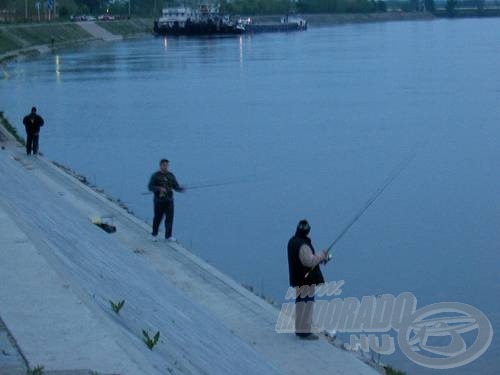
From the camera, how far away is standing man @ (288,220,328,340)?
314 inches

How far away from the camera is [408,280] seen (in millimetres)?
12055

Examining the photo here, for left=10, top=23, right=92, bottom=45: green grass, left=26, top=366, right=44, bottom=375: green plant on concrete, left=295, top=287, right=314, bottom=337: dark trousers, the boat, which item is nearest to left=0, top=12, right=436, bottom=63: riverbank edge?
left=10, top=23, right=92, bottom=45: green grass

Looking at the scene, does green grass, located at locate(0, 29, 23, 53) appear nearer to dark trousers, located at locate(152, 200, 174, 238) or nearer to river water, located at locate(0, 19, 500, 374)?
river water, located at locate(0, 19, 500, 374)

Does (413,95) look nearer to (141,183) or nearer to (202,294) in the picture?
(141,183)

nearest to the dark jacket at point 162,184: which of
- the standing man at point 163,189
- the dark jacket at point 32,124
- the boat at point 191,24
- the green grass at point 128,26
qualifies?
the standing man at point 163,189

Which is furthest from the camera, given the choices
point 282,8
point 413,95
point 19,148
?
point 282,8

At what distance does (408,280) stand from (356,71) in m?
40.4

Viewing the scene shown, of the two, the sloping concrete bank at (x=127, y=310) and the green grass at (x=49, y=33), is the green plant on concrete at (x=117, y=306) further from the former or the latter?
the green grass at (x=49, y=33)

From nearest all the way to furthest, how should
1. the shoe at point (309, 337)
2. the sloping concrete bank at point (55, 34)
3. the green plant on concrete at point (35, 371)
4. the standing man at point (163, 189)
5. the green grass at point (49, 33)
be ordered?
the green plant on concrete at point (35, 371)
the shoe at point (309, 337)
the standing man at point (163, 189)
the sloping concrete bank at point (55, 34)
the green grass at point (49, 33)

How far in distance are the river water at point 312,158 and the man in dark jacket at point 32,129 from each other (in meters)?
1.19

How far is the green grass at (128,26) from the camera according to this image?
100125 millimetres

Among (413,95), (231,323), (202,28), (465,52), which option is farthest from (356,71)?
(202,28)

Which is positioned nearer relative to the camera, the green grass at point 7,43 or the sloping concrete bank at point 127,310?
the sloping concrete bank at point 127,310

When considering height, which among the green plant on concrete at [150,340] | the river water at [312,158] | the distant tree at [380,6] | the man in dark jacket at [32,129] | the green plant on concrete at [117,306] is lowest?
the distant tree at [380,6]
